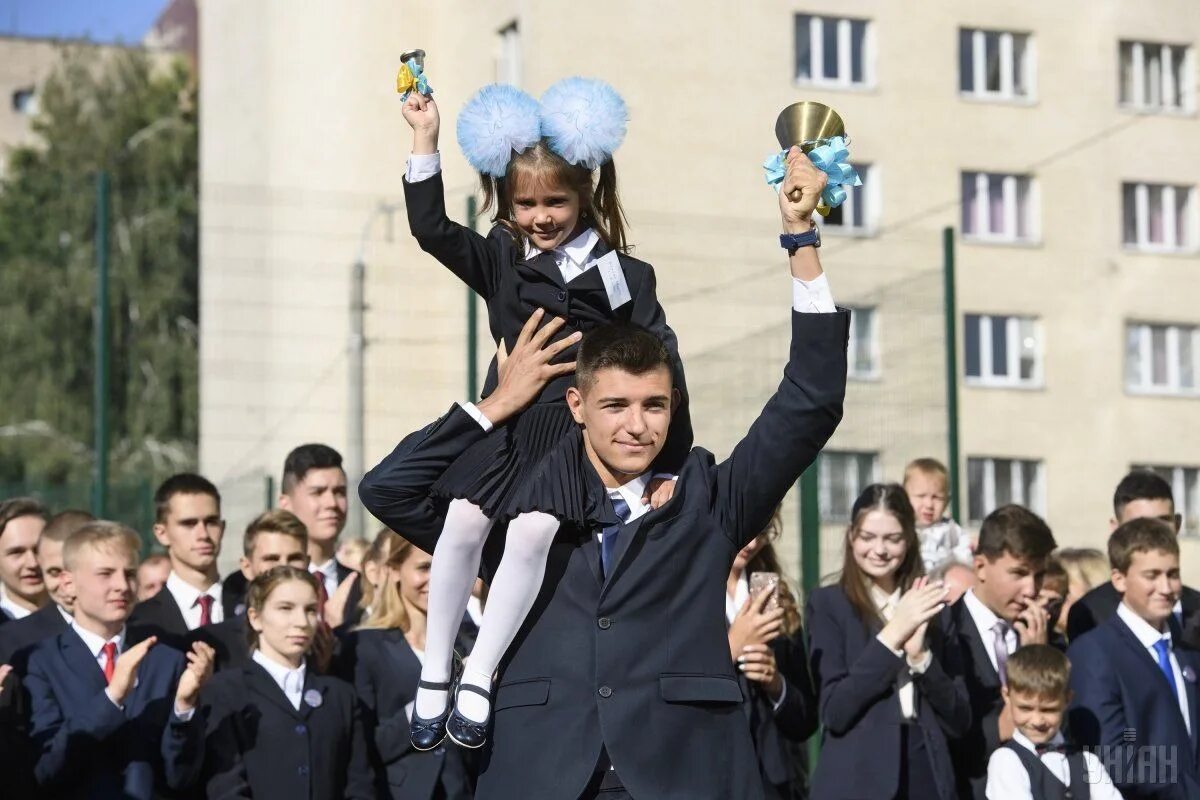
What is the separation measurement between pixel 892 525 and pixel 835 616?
410 millimetres

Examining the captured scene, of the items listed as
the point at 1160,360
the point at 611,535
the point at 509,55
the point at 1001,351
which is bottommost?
the point at 611,535

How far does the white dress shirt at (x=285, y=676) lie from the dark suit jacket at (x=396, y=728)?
29 centimetres

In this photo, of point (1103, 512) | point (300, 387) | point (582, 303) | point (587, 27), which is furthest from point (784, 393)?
point (1103, 512)

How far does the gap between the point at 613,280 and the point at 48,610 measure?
3717 millimetres

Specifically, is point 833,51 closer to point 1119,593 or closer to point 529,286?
point 1119,593

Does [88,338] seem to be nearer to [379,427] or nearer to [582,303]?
[379,427]

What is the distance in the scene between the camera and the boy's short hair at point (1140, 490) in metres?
8.62

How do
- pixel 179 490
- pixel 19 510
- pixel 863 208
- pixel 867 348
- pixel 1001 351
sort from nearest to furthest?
pixel 179 490, pixel 19 510, pixel 867 348, pixel 863 208, pixel 1001 351

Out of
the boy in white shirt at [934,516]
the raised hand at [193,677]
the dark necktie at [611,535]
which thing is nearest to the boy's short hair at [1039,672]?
the boy in white shirt at [934,516]

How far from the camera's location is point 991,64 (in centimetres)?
3052

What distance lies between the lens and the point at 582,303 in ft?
15.5

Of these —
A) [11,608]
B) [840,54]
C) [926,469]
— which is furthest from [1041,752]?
[840,54]

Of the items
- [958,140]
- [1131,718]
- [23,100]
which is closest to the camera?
[1131,718]

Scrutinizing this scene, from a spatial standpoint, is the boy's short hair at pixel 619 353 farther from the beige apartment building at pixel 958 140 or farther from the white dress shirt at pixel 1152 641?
the beige apartment building at pixel 958 140
